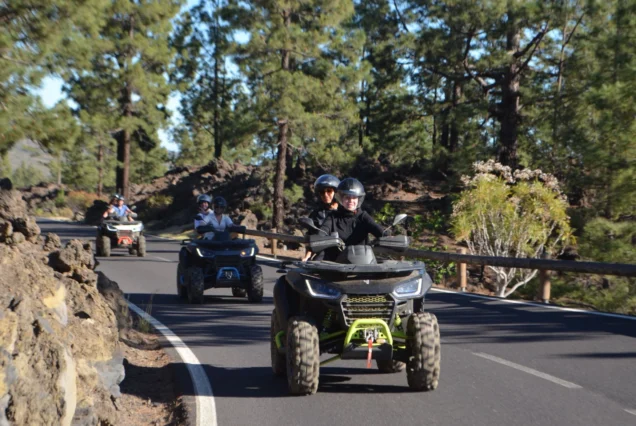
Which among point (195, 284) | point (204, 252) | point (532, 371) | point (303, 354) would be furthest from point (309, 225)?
point (204, 252)

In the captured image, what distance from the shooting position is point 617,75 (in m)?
22.3

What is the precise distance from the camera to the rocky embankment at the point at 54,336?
473 cm

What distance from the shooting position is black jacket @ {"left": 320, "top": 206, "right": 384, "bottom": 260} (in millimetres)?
8023

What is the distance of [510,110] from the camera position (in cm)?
2998

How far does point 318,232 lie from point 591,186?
1686cm

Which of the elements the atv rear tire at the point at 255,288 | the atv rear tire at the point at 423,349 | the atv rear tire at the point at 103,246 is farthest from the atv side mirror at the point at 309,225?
the atv rear tire at the point at 103,246

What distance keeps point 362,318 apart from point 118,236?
20787 millimetres

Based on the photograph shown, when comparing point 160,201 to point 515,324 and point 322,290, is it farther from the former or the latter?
point 322,290

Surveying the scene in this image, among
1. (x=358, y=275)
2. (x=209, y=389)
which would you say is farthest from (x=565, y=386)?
(x=209, y=389)

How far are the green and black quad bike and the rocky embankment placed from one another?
162cm

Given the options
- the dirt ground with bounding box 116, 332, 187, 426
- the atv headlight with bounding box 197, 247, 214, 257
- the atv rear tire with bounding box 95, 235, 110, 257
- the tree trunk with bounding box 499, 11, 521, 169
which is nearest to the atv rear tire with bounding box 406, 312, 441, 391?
the dirt ground with bounding box 116, 332, 187, 426

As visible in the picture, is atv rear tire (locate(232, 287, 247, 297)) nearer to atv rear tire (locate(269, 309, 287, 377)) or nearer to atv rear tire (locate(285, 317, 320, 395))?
atv rear tire (locate(269, 309, 287, 377))

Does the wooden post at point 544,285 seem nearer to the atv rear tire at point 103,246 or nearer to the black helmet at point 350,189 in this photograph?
the black helmet at point 350,189

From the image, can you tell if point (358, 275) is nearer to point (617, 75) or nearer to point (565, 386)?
point (565, 386)
